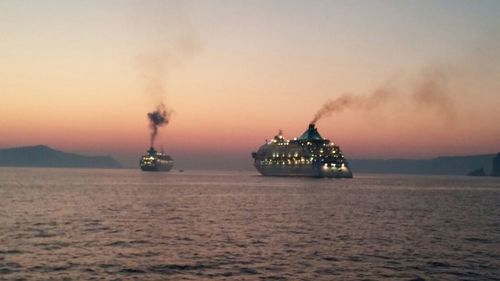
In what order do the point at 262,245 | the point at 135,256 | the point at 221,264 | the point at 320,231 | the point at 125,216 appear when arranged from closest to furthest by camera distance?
the point at 221,264 → the point at 135,256 → the point at 262,245 → the point at 320,231 → the point at 125,216

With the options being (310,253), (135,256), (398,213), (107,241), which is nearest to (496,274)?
(310,253)

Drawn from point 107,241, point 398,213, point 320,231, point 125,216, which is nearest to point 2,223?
point 125,216

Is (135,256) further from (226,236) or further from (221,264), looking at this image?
(226,236)

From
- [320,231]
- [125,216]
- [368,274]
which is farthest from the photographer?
[125,216]

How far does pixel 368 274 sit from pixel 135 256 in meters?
16.0

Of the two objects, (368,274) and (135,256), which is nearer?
(368,274)

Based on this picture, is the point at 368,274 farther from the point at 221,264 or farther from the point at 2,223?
the point at 2,223

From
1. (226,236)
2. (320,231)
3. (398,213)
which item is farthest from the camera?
(398,213)

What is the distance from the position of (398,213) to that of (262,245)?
36.6 meters

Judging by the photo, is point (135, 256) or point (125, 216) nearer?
point (135, 256)

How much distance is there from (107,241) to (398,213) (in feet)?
146

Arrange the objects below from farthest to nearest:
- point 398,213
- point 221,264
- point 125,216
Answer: point 398,213
point 125,216
point 221,264

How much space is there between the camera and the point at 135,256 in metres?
34.6

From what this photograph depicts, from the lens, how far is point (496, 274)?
30.8 m
